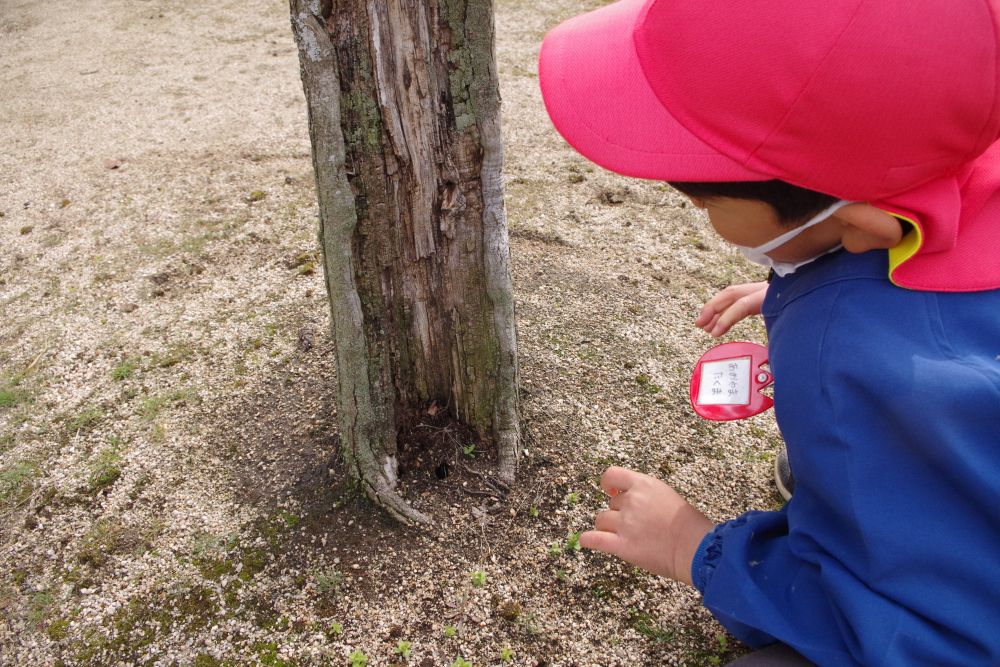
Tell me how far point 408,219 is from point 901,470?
1098mm

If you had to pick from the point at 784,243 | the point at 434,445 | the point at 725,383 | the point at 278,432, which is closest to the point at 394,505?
the point at 434,445

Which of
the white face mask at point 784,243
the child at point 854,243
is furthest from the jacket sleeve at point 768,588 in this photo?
the white face mask at point 784,243

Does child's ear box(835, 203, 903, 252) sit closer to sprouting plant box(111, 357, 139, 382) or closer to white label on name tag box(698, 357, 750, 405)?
white label on name tag box(698, 357, 750, 405)

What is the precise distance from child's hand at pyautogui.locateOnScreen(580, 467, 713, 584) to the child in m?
0.10

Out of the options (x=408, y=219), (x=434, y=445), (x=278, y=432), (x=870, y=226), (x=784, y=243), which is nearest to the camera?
(x=870, y=226)

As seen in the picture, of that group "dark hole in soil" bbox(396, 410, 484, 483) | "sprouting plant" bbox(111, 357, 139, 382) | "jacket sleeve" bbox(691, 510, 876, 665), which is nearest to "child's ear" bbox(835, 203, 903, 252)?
"jacket sleeve" bbox(691, 510, 876, 665)

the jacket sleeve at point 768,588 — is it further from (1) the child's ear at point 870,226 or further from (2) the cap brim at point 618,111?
(2) the cap brim at point 618,111

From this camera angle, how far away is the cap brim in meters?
1.11

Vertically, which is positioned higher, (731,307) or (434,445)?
(731,307)

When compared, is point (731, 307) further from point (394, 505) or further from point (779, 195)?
point (394, 505)

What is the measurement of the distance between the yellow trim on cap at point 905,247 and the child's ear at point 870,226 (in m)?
0.01

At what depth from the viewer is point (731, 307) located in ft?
6.10

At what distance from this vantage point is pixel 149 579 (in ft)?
6.10

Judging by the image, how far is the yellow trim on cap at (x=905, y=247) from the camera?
1073 mm
